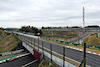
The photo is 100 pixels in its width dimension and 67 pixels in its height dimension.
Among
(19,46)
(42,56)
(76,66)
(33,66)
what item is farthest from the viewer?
(19,46)

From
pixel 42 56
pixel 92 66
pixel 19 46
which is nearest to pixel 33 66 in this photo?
pixel 42 56

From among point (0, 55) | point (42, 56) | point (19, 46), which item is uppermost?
point (42, 56)

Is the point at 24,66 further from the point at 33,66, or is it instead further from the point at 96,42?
the point at 96,42

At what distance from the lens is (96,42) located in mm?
32250

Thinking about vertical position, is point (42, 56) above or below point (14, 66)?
above

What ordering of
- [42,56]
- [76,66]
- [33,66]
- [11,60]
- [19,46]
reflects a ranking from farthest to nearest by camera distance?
[19,46] → [11,60] → [33,66] → [42,56] → [76,66]

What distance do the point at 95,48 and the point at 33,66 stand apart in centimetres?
1695

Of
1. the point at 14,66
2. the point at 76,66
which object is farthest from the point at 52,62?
the point at 14,66

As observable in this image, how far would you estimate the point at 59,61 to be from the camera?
1070 centimetres

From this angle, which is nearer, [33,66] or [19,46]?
[33,66]

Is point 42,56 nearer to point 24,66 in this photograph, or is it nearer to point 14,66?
point 24,66

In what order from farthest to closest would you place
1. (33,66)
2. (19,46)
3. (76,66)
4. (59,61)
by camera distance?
(19,46)
(33,66)
(59,61)
(76,66)

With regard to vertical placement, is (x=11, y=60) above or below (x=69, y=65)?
below

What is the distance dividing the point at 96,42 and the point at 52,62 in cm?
3047
